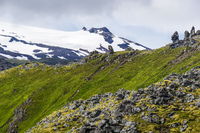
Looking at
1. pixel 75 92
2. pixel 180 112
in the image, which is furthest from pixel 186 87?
pixel 75 92

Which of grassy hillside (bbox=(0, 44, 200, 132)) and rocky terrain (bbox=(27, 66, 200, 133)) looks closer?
rocky terrain (bbox=(27, 66, 200, 133))

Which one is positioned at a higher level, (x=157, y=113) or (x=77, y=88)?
(x=157, y=113)

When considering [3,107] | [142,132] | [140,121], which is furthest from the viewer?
[3,107]

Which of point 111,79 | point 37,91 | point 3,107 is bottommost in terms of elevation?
point 3,107

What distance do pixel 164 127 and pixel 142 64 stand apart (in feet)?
508

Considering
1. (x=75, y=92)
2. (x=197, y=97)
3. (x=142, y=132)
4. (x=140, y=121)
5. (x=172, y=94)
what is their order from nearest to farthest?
(x=142, y=132) → (x=140, y=121) → (x=197, y=97) → (x=172, y=94) → (x=75, y=92)

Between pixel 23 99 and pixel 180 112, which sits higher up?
pixel 180 112

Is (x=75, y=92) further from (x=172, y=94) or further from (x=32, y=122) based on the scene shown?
(x=172, y=94)

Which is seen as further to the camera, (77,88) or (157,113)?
(77,88)

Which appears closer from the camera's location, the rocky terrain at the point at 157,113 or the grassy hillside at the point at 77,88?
the rocky terrain at the point at 157,113

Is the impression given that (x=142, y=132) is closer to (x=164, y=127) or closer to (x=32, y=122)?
(x=164, y=127)

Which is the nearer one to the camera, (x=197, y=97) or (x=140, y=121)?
(x=140, y=121)

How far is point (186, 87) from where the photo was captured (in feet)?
163

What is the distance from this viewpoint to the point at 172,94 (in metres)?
46.9
